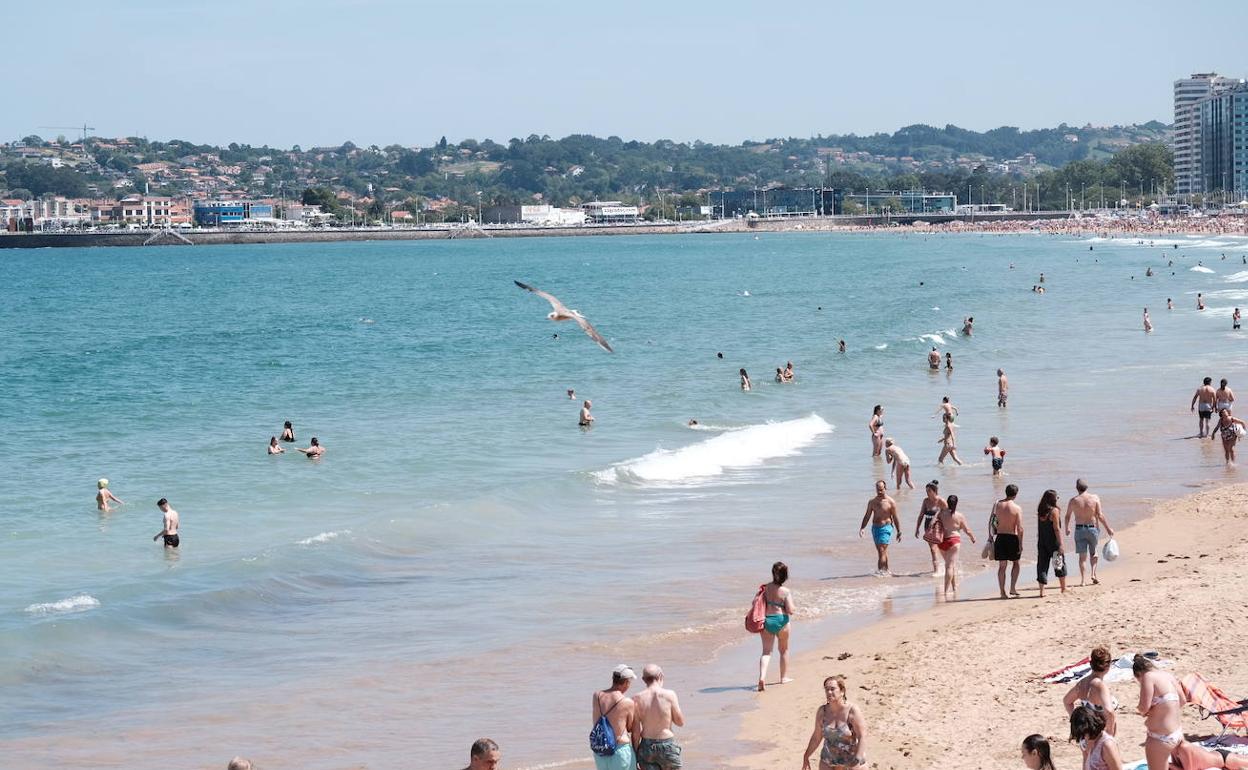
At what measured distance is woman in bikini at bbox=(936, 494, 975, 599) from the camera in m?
14.0

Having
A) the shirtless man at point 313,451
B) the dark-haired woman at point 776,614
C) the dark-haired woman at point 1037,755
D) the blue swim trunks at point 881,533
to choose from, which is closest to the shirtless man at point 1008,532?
the blue swim trunks at point 881,533

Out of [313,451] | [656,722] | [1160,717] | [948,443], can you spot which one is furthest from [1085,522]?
[313,451]

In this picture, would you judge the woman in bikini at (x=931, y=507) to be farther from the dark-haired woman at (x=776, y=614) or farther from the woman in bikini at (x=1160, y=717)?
the woman in bikini at (x=1160, y=717)

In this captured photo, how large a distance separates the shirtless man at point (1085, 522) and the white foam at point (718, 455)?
850 centimetres

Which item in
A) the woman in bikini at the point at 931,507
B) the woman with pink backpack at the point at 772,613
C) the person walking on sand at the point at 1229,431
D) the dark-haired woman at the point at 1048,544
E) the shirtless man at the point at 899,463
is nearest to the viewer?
the woman with pink backpack at the point at 772,613

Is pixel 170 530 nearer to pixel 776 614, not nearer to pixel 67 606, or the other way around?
pixel 67 606

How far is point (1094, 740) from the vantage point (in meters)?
7.05

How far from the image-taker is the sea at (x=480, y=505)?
461 inches

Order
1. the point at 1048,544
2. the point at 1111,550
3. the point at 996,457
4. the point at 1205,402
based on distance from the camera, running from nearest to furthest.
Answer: the point at 1111,550, the point at 1048,544, the point at 996,457, the point at 1205,402

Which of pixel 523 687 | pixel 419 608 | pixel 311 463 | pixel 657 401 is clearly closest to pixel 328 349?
pixel 657 401

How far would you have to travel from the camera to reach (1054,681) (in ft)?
34.6

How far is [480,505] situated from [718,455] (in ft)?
17.7

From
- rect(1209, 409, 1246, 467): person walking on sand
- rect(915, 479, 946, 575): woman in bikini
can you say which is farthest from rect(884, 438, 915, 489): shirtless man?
rect(1209, 409, 1246, 467): person walking on sand

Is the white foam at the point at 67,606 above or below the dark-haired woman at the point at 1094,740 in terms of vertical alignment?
below
